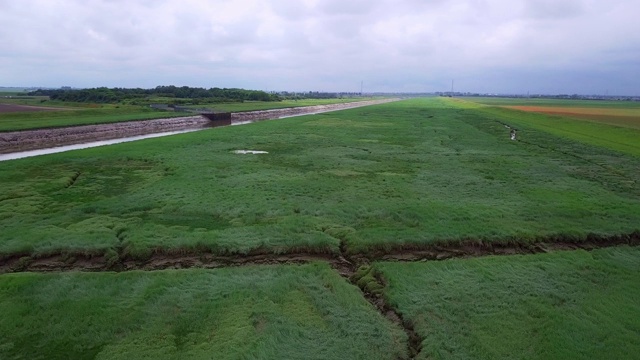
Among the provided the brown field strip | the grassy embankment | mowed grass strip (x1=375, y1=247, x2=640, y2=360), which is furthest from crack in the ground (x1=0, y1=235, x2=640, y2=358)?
the brown field strip

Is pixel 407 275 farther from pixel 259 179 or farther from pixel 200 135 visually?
pixel 200 135

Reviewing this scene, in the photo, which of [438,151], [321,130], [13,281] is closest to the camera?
[13,281]

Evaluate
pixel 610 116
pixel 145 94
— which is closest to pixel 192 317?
pixel 610 116

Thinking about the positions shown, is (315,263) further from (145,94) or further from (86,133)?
(145,94)

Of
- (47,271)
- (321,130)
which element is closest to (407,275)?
(47,271)

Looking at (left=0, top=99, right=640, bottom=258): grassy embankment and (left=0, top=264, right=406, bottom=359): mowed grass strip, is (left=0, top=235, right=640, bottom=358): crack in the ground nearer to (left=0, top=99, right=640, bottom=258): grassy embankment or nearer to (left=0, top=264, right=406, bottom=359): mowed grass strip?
(left=0, top=99, right=640, bottom=258): grassy embankment
